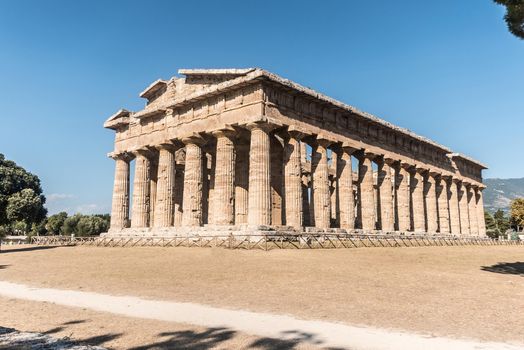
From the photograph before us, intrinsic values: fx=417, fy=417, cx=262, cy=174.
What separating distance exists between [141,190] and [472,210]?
48.2 metres

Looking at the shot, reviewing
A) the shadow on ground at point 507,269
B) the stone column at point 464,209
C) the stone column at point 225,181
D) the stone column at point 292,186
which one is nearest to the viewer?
the shadow on ground at point 507,269

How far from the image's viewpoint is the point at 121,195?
43.1 metres

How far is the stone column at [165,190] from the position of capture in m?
36.7

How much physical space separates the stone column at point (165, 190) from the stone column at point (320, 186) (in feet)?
41.7

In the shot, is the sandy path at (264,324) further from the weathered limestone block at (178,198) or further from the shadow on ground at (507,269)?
the weathered limestone block at (178,198)

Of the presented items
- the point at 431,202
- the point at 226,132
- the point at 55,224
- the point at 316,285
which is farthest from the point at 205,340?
the point at 55,224

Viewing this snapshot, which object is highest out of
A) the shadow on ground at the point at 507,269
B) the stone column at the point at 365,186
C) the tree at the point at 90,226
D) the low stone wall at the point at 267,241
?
the stone column at the point at 365,186

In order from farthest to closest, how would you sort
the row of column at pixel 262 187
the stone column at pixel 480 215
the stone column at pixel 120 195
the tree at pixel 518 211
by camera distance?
the tree at pixel 518 211 < the stone column at pixel 480 215 < the stone column at pixel 120 195 < the row of column at pixel 262 187

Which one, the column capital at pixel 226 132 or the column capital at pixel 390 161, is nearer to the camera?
the column capital at pixel 226 132

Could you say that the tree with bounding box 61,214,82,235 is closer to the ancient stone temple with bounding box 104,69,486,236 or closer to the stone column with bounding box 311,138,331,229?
the ancient stone temple with bounding box 104,69,486,236

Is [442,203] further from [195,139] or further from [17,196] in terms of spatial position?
[17,196]

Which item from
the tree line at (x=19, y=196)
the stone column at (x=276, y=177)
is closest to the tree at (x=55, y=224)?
the tree line at (x=19, y=196)

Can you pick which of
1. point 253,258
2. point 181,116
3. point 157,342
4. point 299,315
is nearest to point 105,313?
point 157,342

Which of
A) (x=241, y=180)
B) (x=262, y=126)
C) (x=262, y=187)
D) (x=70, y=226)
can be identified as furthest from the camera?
(x=70, y=226)
